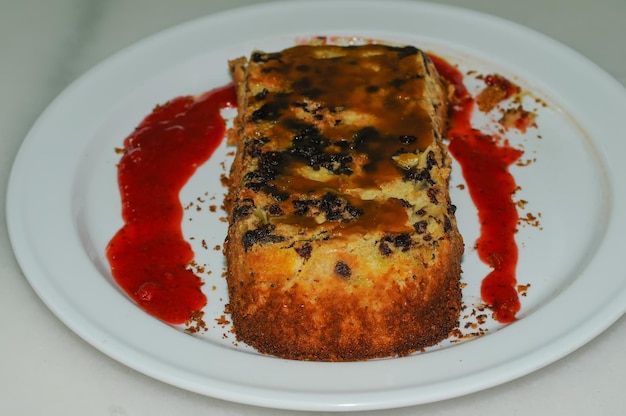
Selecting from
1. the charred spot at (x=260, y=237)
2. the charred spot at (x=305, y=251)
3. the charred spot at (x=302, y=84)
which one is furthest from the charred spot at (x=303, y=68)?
the charred spot at (x=305, y=251)

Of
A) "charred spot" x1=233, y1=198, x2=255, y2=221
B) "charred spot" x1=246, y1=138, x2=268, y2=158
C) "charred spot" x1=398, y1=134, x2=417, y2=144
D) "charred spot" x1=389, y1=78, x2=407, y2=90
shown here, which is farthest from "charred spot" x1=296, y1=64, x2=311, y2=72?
"charred spot" x1=233, y1=198, x2=255, y2=221

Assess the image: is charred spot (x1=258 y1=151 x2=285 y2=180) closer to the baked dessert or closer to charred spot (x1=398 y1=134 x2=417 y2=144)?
the baked dessert

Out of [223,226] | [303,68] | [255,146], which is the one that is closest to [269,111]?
[255,146]

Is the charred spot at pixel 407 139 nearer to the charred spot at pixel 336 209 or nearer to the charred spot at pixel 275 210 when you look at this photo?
the charred spot at pixel 336 209

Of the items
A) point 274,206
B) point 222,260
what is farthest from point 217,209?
point 274,206

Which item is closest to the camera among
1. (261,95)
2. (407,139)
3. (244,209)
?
(244,209)

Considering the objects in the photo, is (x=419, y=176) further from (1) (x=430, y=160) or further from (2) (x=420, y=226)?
(2) (x=420, y=226)

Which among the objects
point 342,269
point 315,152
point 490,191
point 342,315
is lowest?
point 342,315
